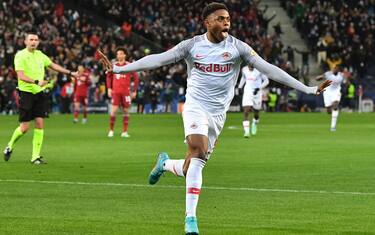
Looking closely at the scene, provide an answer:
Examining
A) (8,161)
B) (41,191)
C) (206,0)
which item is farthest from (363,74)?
(41,191)

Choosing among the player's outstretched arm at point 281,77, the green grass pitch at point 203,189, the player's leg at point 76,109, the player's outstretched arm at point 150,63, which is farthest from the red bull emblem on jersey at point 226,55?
the player's leg at point 76,109

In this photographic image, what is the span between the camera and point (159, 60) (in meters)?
12.0

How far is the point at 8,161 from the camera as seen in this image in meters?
21.9

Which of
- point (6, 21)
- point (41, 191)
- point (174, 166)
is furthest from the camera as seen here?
point (6, 21)

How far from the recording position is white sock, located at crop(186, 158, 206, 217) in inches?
443

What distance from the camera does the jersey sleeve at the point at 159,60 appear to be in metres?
11.9

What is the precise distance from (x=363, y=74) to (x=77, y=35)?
17.0 metres

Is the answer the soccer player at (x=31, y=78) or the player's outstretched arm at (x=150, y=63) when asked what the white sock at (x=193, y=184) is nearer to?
A: the player's outstretched arm at (x=150, y=63)

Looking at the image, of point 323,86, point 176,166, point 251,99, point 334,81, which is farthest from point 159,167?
point 334,81

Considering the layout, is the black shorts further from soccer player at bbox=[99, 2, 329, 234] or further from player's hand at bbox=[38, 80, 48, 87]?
soccer player at bbox=[99, 2, 329, 234]

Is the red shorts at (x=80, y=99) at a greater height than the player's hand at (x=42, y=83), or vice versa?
the player's hand at (x=42, y=83)

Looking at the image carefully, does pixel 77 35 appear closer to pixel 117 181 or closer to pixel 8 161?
pixel 8 161

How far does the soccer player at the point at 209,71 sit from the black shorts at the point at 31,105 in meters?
8.91

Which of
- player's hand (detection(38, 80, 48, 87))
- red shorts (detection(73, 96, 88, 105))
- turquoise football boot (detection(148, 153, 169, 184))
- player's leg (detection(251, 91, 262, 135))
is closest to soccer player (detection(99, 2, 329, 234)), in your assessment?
turquoise football boot (detection(148, 153, 169, 184))
